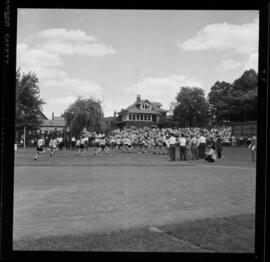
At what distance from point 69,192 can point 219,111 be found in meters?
4.06

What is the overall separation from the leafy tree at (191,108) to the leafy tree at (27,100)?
2046mm

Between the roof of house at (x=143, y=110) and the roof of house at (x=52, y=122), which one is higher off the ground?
the roof of house at (x=143, y=110)

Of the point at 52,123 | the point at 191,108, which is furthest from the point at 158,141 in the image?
the point at 52,123

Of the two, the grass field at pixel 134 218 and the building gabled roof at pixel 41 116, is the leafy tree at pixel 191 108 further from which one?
the building gabled roof at pixel 41 116

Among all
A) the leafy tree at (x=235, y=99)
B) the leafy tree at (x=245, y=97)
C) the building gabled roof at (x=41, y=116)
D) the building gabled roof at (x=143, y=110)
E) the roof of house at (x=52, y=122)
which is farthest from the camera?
the roof of house at (x=52, y=122)

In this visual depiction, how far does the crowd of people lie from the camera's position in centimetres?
876

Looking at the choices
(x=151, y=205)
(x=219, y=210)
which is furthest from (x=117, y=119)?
(x=219, y=210)

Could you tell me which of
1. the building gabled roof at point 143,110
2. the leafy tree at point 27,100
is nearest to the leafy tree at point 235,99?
the building gabled roof at point 143,110

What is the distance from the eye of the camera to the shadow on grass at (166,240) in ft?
14.0

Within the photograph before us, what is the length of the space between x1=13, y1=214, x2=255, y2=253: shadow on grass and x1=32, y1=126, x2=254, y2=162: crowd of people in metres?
2.20

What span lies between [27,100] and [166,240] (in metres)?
2.52

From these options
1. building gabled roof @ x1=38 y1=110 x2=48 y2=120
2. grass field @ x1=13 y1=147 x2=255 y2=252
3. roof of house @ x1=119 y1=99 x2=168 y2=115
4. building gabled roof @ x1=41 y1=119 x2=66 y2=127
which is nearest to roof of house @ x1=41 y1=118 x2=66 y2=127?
building gabled roof @ x1=41 y1=119 x2=66 y2=127
